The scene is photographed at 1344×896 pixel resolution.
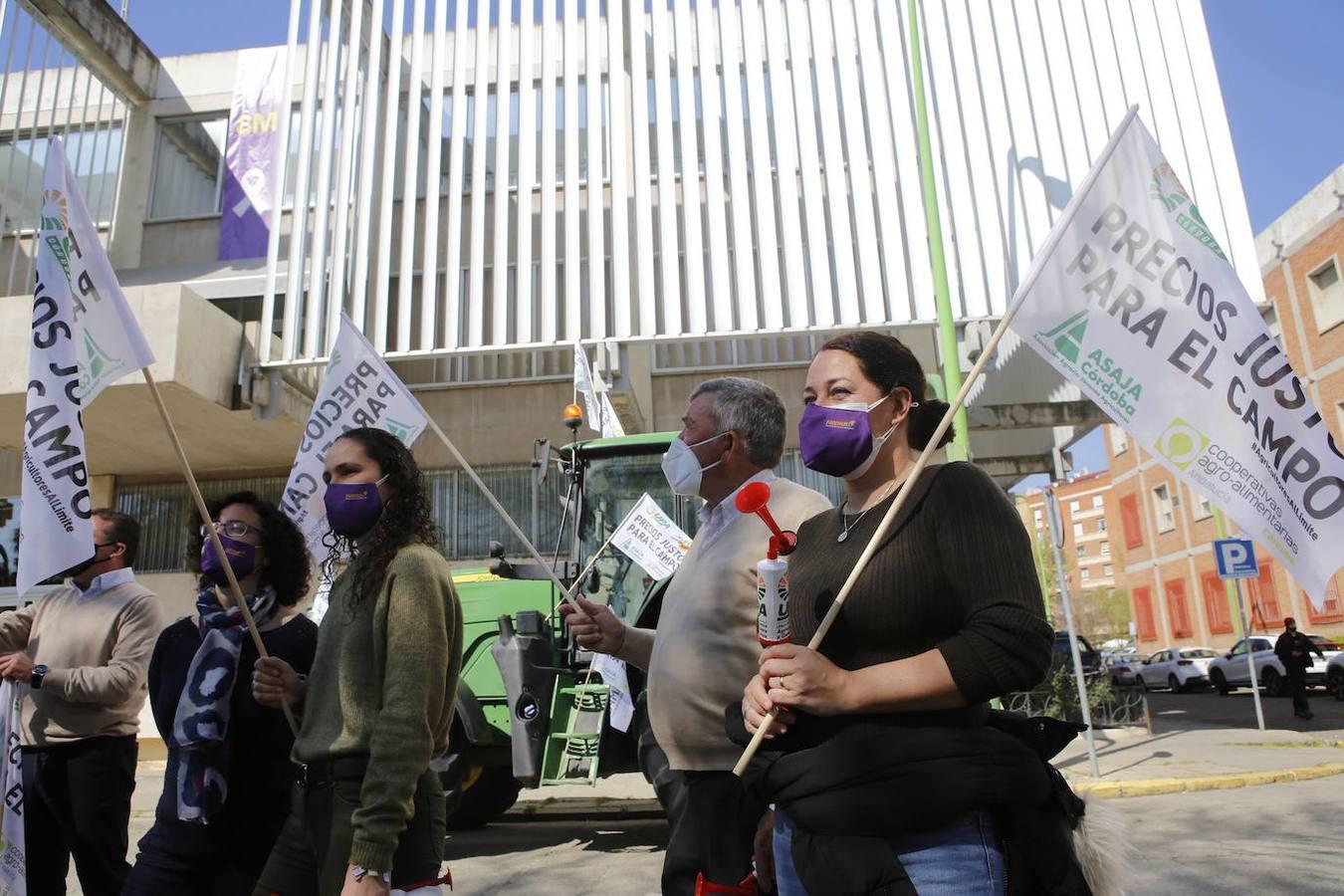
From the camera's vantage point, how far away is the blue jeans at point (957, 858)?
1695 mm

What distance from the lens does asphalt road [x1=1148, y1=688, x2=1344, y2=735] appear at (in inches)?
627

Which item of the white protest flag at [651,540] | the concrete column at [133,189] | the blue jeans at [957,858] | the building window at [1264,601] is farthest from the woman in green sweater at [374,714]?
the building window at [1264,601]

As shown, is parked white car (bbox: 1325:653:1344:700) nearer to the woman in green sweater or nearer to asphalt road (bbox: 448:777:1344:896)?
asphalt road (bbox: 448:777:1344:896)

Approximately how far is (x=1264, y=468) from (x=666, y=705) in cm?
167

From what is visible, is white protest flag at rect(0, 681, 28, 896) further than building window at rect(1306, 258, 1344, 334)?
No

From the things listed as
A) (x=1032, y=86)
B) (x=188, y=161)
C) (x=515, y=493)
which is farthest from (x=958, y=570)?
(x=188, y=161)

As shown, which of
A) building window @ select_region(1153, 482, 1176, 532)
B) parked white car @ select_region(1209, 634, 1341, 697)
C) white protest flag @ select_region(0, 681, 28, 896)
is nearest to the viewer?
white protest flag @ select_region(0, 681, 28, 896)

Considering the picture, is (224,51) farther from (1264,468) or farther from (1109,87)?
(1264,468)

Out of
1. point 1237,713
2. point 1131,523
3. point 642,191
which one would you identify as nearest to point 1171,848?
point 642,191

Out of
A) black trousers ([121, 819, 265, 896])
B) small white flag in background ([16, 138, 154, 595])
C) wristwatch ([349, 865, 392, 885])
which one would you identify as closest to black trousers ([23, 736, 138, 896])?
small white flag in background ([16, 138, 154, 595])

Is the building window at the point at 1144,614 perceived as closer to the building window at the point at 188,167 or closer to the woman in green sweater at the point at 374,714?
the building window at the point at 188,167

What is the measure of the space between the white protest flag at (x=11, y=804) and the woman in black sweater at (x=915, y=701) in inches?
124

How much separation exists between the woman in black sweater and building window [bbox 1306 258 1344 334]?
32.2m

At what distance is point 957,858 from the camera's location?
1703mm
